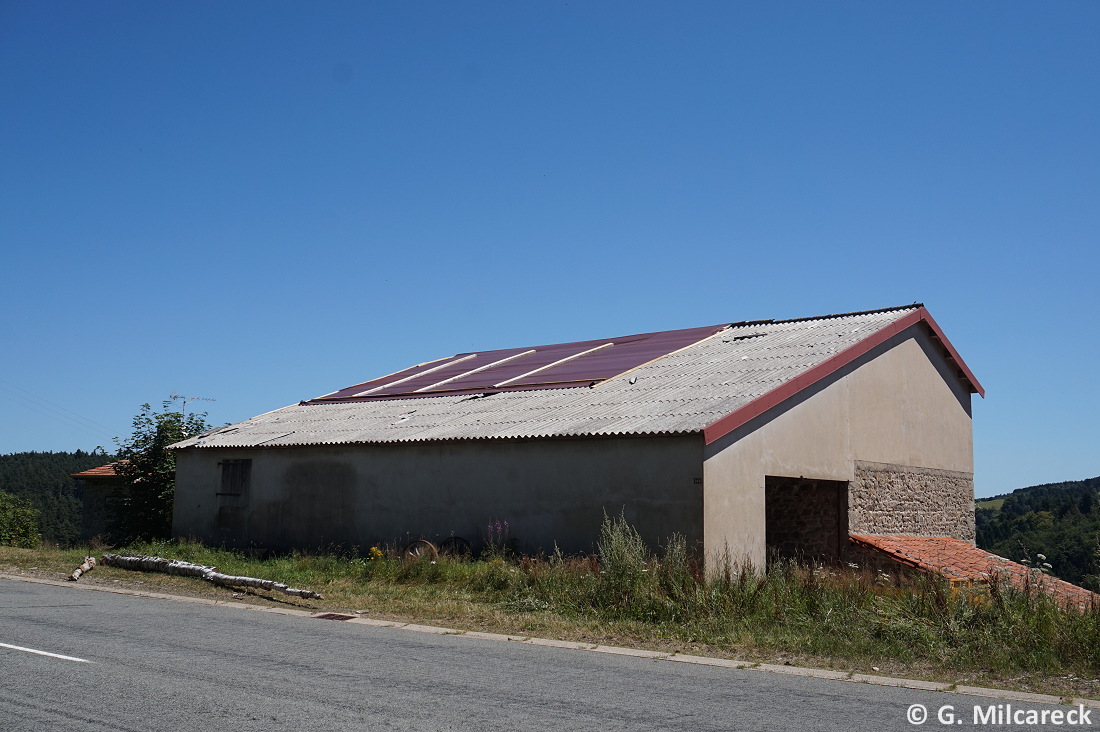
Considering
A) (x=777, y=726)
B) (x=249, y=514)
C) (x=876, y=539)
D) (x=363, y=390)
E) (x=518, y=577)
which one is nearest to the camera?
(x=777, y=726)

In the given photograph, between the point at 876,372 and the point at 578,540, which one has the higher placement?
the point at 876,372

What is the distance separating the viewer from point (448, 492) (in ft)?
55.8

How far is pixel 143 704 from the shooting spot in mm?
5859

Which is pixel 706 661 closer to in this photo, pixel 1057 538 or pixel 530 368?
pixel 1057 538

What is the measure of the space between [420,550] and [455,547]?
913 millimetres

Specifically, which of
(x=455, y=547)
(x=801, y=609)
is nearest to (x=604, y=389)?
(x=455, y=547)

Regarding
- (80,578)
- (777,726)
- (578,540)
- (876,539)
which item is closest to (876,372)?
(876,539)

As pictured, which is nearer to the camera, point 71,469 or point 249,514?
point 249,514

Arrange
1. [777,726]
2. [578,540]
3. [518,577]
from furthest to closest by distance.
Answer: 1. [578,540]
2. [518,577]
3. [777,726]

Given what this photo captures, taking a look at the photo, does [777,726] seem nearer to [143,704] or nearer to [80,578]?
[143,704]

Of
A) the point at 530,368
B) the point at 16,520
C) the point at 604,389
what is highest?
the point at 530,368

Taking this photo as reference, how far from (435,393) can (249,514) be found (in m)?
5.49

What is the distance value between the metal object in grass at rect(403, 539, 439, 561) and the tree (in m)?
12.3

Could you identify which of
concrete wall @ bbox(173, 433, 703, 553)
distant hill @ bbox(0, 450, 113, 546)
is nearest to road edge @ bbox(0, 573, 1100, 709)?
concrete wall @ bbox(173, 433, 703, 553)
